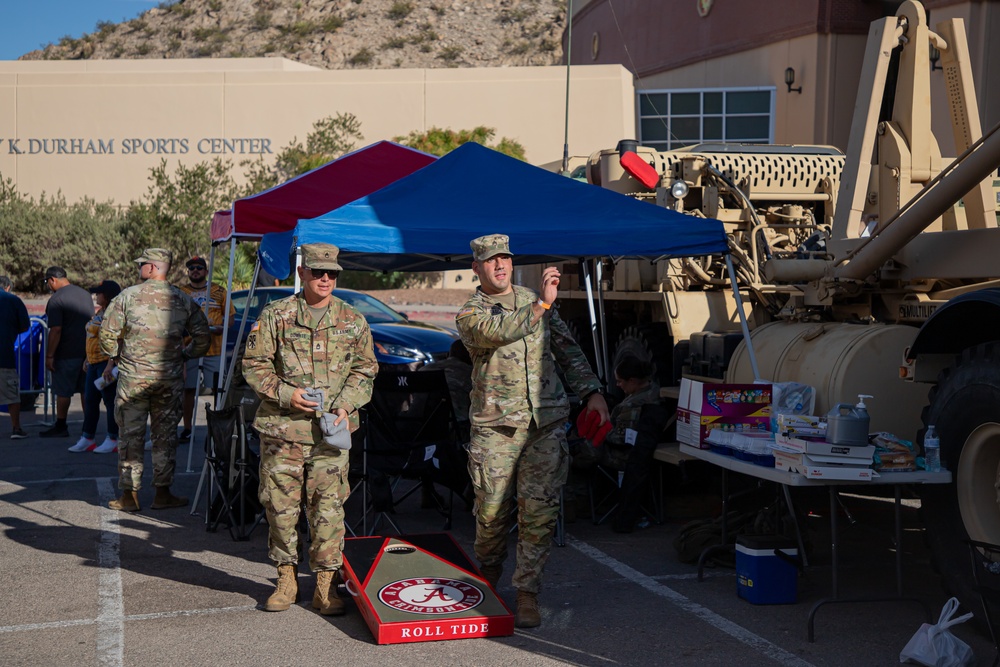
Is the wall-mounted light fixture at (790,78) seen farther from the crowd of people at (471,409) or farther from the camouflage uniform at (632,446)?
the crowd of people at (471,409)

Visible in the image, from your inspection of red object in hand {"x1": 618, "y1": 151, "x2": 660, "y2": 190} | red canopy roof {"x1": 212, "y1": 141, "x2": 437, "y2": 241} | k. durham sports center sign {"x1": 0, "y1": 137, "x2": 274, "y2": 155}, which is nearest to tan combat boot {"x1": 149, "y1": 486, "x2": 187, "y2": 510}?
red canopy roof {"x1": 212, "y1": 141, "x2": 437, "y2": 241}

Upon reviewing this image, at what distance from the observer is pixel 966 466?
202 inches

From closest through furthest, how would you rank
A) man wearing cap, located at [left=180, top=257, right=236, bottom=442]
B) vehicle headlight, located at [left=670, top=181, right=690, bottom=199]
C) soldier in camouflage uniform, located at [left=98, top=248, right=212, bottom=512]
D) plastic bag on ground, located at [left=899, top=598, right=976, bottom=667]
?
plastic bag on ground, located at [left=899, top=598, right=976, bottom=667] → soldier in camouflage uniform, located at [left=98, top=248, right=212, bottom=512] → vehicle headlight, located at [left=670, top=181, right=690, bottom=199] → man wearing cap, located at [left=180, top=257, right=236, bottom=442]

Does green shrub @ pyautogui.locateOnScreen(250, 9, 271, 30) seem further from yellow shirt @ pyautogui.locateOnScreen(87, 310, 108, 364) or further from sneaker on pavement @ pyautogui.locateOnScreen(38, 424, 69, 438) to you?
yellow shirt @ pyautogui.locateOnScreen(87, 310, 108, 364)

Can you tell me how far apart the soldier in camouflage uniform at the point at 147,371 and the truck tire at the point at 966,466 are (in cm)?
529

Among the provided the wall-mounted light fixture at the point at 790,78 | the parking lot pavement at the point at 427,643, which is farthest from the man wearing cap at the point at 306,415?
the wall-mounted light fixture at the point at 790,78

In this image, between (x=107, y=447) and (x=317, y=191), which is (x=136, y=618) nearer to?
(x=317, y=191)

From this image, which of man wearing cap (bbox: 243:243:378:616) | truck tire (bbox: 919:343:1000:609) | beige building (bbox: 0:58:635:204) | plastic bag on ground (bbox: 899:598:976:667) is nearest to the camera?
plastic bag on ground (bbox: 899:598:976:667)

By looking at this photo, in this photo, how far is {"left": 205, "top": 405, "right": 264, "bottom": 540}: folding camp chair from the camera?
7164 mm

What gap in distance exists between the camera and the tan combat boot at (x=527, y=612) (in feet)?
17.5

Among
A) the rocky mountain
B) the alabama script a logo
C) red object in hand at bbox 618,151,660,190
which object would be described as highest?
the rocky mountain

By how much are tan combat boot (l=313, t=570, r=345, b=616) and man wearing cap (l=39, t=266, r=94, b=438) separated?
264 inches

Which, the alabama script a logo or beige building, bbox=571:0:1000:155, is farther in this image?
beige building, bbox=571:0:1000:155

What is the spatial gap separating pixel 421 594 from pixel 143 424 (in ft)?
11.7
